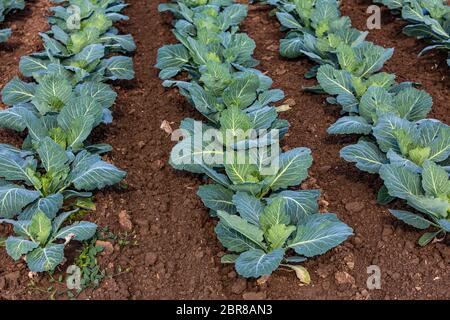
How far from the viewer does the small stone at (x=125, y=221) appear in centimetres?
388

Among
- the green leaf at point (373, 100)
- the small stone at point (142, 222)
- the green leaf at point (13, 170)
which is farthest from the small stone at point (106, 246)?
the green leaf at point (373, 100)

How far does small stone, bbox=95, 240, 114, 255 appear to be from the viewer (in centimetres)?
368

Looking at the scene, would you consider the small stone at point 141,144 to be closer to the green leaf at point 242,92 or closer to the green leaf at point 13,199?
the green leaf at point 242,92

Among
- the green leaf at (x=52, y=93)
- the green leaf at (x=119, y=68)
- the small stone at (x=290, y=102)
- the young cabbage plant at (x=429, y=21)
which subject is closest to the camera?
the green leaf at (x=52, y=93)

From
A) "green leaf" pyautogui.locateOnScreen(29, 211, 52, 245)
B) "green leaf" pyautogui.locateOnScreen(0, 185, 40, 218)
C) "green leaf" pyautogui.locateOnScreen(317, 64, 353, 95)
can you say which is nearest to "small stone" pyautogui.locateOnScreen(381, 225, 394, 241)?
"green leaf" pyautogui.locateOnScreen(317, 64, 353, 95)

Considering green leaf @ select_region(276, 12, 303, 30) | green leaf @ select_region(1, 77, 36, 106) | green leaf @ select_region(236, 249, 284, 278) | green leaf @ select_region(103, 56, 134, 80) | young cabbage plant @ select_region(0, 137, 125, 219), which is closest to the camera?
green leaf @ select_region(236, 249, 284, 278)

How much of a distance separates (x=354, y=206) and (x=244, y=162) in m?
0.77

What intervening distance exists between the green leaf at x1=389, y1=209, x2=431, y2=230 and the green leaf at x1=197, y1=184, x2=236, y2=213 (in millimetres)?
965

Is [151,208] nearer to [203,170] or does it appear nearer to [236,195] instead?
[203,170]

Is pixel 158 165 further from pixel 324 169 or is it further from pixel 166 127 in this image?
pixel 324 169

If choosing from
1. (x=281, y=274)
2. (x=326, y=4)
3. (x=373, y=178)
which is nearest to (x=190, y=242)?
(x=281, y=274)

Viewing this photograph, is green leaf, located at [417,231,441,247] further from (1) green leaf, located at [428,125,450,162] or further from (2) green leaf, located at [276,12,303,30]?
(2) green leaf, located at [276,12,303,30]

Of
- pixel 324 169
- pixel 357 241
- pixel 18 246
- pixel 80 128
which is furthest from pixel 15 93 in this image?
pixel 357 241

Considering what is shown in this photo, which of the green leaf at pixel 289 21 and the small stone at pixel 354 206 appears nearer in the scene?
the small stone at pixel 354 206
